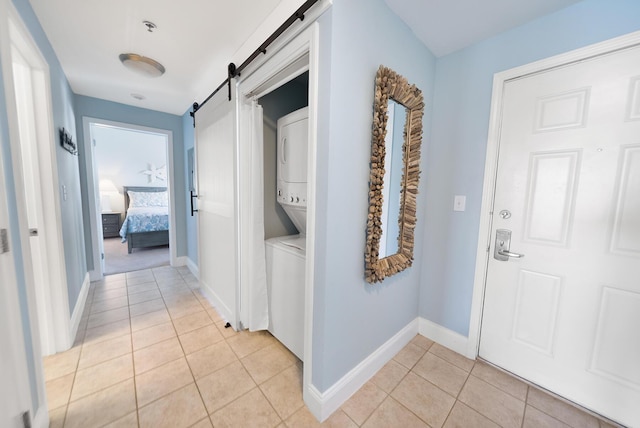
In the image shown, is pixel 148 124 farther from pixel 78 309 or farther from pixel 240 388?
pixel 240 388

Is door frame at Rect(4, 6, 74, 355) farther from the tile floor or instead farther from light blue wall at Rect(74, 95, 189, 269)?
light blue wall at Rect(74, 95, 189, 269)

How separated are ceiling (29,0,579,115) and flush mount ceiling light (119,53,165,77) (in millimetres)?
53

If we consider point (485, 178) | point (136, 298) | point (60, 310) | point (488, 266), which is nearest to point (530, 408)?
point (488, 266)

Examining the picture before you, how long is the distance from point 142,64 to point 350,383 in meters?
2.94

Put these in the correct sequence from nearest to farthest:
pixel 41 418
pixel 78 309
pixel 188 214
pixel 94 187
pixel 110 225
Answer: pixel 41 418
pixel 78 309
pixel 94 187
pixel 188 214
pixel 110 225

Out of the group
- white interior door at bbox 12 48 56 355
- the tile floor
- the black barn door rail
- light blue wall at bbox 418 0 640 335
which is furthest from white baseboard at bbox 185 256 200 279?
light blue wall at bbox 418 0 640 335

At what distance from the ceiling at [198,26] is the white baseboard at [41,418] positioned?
2.25 metres

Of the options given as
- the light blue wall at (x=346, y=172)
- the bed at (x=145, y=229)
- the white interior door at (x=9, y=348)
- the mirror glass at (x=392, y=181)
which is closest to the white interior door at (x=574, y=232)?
the mirror glass at (x=392, y=181)

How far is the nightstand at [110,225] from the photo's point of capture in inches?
208

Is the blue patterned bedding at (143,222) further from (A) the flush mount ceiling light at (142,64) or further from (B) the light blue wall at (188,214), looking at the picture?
(A) the flush mount ceiling light at (142,64)

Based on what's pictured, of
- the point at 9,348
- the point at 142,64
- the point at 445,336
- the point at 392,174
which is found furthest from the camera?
the point at 142,64

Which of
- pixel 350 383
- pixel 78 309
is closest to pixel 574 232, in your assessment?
pixel 350 383

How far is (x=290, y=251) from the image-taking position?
5.28 feet

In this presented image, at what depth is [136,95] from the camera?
2.77 meters
